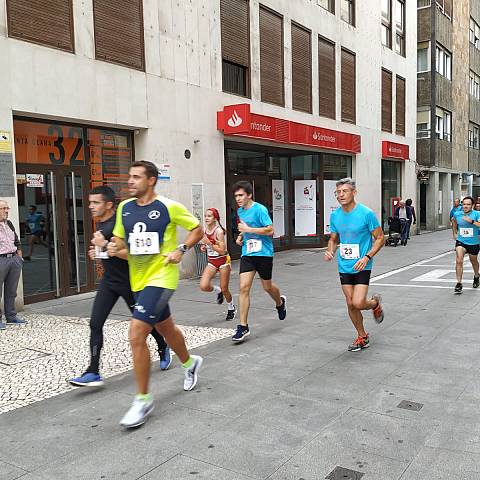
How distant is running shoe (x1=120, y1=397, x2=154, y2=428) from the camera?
12.6ft

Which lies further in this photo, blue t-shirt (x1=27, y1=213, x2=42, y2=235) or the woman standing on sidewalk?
blue t-shirt (x1=27, y1=213, x2=42, y2=235)

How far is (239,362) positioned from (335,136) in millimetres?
13337

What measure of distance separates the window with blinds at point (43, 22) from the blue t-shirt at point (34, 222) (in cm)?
283

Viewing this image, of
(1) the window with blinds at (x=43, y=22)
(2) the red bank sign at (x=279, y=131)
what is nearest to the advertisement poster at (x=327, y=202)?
(2) the red bank sign at (x=279, y=131)

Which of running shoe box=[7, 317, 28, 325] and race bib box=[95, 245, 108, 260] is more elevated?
race bib box=[95, 245, 108, 260]

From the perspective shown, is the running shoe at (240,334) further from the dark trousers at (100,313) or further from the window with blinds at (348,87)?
the window with blinds at (348,87)

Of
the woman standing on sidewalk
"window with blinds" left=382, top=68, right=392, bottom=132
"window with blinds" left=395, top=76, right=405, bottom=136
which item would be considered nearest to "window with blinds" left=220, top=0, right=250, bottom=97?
the woman standing on sidewalk

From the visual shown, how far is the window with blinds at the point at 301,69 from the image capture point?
1593 centimetres

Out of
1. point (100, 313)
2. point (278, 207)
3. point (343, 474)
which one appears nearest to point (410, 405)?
point (343, 474)

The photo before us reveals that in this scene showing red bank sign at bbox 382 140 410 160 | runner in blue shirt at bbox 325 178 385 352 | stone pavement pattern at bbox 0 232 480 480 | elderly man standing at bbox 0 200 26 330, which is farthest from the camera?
red bank sign at bbox 382 140 410 160

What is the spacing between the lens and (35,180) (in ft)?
30.0

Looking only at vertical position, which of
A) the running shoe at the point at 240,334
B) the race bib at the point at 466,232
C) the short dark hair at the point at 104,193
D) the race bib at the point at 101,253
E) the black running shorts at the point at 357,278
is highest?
the short dark hair at the point at 104,193

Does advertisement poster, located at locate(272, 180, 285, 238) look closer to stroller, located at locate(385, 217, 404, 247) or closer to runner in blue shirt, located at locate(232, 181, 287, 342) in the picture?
stroller, located at locate(385, 217, 404, 247)

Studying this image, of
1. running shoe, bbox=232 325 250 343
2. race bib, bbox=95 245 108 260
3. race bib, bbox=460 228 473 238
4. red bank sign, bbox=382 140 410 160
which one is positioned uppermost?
red bank sign, bbox=382 140 410 160
